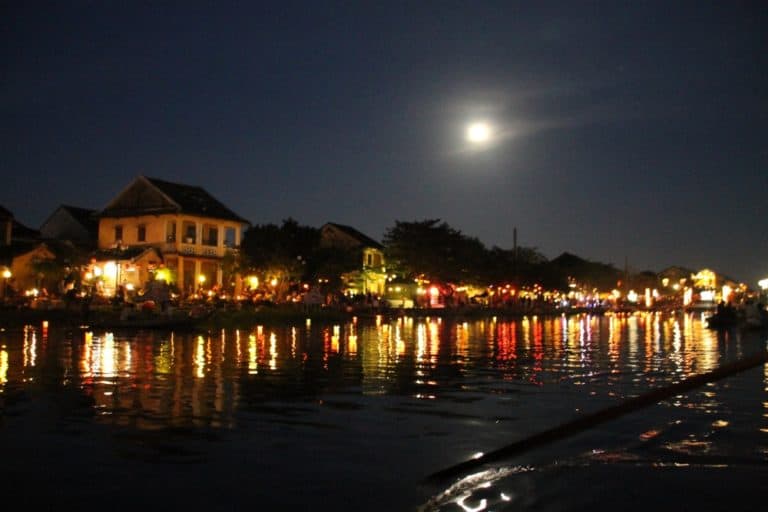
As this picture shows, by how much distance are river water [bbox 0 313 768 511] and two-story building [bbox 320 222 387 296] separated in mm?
52754

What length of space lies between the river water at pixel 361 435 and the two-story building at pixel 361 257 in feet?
173

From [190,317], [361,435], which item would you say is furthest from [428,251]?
[361,435]

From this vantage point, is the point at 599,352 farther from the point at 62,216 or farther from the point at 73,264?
the point at 62,216

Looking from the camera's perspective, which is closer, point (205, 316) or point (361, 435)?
point (361, 435)

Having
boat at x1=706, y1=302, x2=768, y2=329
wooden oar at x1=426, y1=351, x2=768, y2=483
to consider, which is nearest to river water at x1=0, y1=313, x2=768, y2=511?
wooden oar at x1=426, y1=351, x2=768, y2=483

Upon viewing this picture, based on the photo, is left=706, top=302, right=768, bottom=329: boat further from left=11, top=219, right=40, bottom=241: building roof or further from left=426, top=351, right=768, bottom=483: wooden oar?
left=11, top=219, right=40, bottom=241: building roof

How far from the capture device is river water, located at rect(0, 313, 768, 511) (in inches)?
265

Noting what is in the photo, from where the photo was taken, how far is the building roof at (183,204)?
56.0 metres

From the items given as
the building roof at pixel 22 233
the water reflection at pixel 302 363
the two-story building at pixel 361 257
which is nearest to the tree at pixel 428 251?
the two-story building at pixel 361 257

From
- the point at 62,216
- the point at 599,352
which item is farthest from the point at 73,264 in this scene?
the point at 599,352

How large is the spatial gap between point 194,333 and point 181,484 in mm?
25017

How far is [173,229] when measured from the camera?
5616 centimetres

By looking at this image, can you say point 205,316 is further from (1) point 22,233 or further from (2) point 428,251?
(2) point 428,251

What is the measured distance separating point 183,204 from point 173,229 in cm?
192
